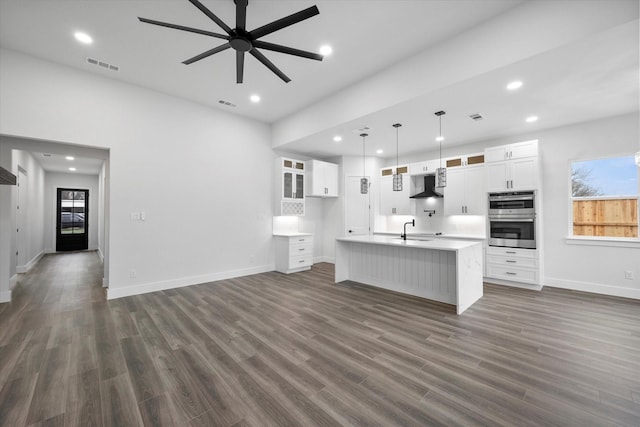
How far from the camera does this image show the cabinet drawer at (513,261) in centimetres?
461

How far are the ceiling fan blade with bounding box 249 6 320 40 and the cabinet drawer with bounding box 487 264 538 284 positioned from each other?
514 cm

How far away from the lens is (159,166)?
462 centimetres

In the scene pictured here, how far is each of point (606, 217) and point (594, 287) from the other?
1.20 m

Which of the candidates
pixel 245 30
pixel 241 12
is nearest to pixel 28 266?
pixel 245 30

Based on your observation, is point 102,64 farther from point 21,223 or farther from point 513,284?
point 513,284

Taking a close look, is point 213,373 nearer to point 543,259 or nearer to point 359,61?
point 359,61

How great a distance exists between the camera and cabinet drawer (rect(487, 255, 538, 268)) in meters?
4.61

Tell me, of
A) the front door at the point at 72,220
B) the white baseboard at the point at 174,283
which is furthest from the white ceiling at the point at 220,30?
the front door at the point at 72,220

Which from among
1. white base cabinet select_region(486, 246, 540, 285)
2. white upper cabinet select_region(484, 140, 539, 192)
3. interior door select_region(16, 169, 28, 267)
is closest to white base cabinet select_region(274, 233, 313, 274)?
white base cabinet select_region(486, 246, 540, 285)

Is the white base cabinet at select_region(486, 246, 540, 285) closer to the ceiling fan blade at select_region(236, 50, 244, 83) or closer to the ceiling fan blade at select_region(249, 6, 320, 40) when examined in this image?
the ceiling fan blade at select_region(249, 6, 320, 40)

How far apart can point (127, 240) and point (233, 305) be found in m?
2.14

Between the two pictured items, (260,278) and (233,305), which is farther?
(260,278)

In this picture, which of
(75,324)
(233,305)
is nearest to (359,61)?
(233,305)

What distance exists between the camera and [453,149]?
6207 mm
